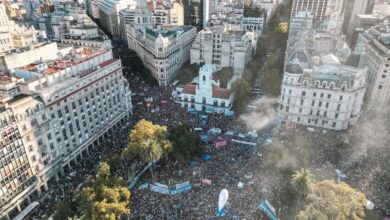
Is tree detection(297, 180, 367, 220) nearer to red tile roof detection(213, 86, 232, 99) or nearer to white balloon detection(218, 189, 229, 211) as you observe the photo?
white balloon detection(218, 189, 229, 211)

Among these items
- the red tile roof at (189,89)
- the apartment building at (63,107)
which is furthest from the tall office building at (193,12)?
the apartment building at (63,107)

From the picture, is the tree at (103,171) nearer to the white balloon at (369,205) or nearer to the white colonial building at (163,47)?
the white balloon at (369,205)

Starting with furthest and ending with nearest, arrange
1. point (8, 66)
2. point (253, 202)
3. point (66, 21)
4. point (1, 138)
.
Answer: point (66, 21), point (8, 66), point (253, 202), point (1, 138)

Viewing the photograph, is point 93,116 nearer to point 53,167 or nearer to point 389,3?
point 53,167

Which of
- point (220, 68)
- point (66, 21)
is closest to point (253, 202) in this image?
point (220, 68)

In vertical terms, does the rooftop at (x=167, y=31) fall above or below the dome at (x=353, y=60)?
above

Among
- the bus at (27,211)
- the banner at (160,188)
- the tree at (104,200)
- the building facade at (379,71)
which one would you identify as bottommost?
the bus at (27,211)

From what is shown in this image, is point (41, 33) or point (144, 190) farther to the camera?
point (41, 33)
